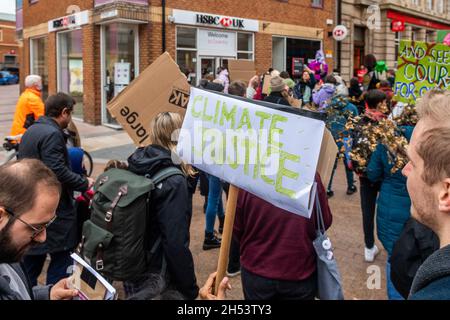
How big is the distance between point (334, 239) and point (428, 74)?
219 cm

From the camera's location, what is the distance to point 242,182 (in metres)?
2.05

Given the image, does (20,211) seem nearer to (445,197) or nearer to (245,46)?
(445,197)

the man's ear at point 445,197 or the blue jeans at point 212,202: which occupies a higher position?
the man's ear at point 445,197

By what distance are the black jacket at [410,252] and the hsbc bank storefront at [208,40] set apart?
38.7 feet

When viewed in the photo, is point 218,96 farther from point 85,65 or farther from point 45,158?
point 85,65

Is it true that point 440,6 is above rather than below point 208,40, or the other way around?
above

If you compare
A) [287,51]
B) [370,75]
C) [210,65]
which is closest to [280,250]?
[370,75]

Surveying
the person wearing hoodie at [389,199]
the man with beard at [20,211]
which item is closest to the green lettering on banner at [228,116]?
the man with beard at [20,211]

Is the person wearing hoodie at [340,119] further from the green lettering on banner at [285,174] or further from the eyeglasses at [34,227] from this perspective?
the eyeglasses at [34,227]

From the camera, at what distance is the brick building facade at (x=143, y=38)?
1340 cm

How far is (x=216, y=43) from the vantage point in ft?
49.4

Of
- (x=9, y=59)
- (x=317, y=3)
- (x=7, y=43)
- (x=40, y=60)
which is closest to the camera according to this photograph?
(x=40, y=60)

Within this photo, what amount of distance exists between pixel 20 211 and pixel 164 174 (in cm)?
114

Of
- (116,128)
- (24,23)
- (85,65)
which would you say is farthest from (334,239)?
(24,23)
